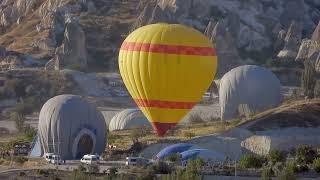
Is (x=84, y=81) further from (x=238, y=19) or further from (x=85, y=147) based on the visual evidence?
(x=85, y=147)

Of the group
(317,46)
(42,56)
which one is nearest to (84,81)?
(42,56)

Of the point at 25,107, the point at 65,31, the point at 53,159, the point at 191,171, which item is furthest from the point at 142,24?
the point at 191,171

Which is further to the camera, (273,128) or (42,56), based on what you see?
(42,56)

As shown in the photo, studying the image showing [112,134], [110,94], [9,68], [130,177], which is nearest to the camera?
[130,177]

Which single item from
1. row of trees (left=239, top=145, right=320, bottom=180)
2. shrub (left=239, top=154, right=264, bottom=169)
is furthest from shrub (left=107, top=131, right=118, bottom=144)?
shrub (left=239, top=154, right=264, bottom=169)

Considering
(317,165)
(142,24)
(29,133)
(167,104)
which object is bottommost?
(29,133)

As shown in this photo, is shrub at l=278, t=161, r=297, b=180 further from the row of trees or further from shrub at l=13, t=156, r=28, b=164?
shrub at l=13, t=156, r=28, b=164

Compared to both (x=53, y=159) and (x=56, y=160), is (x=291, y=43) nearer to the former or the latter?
(x=53, y=159)
